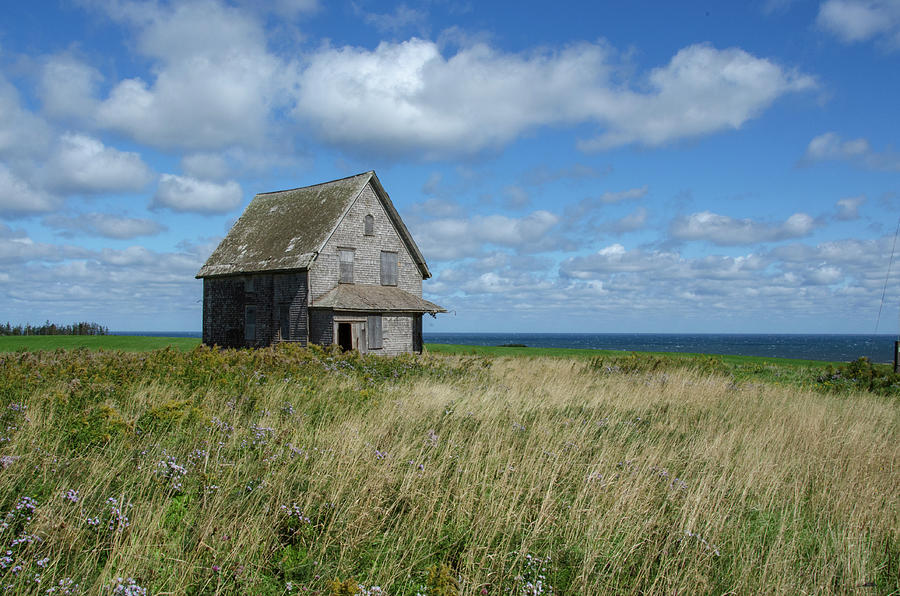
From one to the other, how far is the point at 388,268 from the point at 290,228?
501cm

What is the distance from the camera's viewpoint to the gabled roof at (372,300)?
79.0 feet

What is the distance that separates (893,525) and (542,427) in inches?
149

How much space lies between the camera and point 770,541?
16.2 ft

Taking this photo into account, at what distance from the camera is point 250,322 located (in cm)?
2695

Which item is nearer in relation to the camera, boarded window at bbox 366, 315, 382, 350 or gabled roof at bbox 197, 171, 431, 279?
boarded window at bbox 366, 315, 382, 350

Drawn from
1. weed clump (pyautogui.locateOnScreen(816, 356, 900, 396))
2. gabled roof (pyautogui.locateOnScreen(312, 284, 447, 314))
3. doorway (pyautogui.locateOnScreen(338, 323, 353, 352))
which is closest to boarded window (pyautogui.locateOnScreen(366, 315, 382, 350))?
gabled roof (pyautogui.locateOnScreen(312, 284, 447, 314))

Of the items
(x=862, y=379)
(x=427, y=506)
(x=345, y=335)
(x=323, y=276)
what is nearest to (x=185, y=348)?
(x=345, y=335)

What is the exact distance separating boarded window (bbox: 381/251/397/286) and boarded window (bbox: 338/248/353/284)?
1755 mm

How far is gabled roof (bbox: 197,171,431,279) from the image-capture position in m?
25.7

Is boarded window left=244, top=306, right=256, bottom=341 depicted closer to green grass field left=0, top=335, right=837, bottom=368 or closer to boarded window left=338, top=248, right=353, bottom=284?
green grass field left=0, top=335, right=837, bottom=368

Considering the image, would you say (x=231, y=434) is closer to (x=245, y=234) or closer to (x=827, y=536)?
(x=827, y=536)

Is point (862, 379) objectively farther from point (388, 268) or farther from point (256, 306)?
point (256, 306)

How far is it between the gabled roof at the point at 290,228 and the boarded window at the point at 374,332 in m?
3.66

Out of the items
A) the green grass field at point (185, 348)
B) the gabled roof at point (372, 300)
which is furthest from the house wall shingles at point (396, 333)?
the green grass field at point (185, 348)
